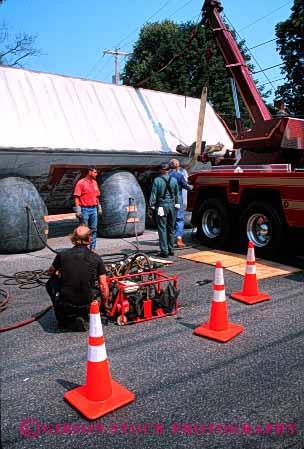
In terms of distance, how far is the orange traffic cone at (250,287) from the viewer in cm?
573

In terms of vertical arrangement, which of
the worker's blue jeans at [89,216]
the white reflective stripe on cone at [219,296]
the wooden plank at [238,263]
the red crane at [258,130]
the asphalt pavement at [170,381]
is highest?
the red crane at [258,130]

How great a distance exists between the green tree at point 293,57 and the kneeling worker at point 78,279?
27.3 metres

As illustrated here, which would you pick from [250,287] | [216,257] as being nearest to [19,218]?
[216,257]

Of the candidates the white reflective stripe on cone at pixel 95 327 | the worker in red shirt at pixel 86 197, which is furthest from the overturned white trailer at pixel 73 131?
the white reflective stripe on cone at pixel 95 327

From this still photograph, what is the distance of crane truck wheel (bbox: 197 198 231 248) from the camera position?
9.13 m

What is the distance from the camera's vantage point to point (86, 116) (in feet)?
37.1

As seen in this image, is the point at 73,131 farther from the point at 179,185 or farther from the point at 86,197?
the point at 179,185

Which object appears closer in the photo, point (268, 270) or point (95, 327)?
point (95, 327)

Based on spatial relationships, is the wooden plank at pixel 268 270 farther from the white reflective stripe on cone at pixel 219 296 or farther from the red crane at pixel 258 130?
the red crane at pixel 258 130

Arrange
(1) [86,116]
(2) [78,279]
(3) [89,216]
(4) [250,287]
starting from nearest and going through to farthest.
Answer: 1. (2) [78,279]
2. (4) [250,287]
3. (3) [89,216]
4. (1) [86,116]

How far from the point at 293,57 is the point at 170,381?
3084cm

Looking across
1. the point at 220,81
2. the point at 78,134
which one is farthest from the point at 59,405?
the point at 220,81

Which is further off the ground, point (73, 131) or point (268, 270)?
point (73, 131)

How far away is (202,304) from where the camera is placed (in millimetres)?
5691
